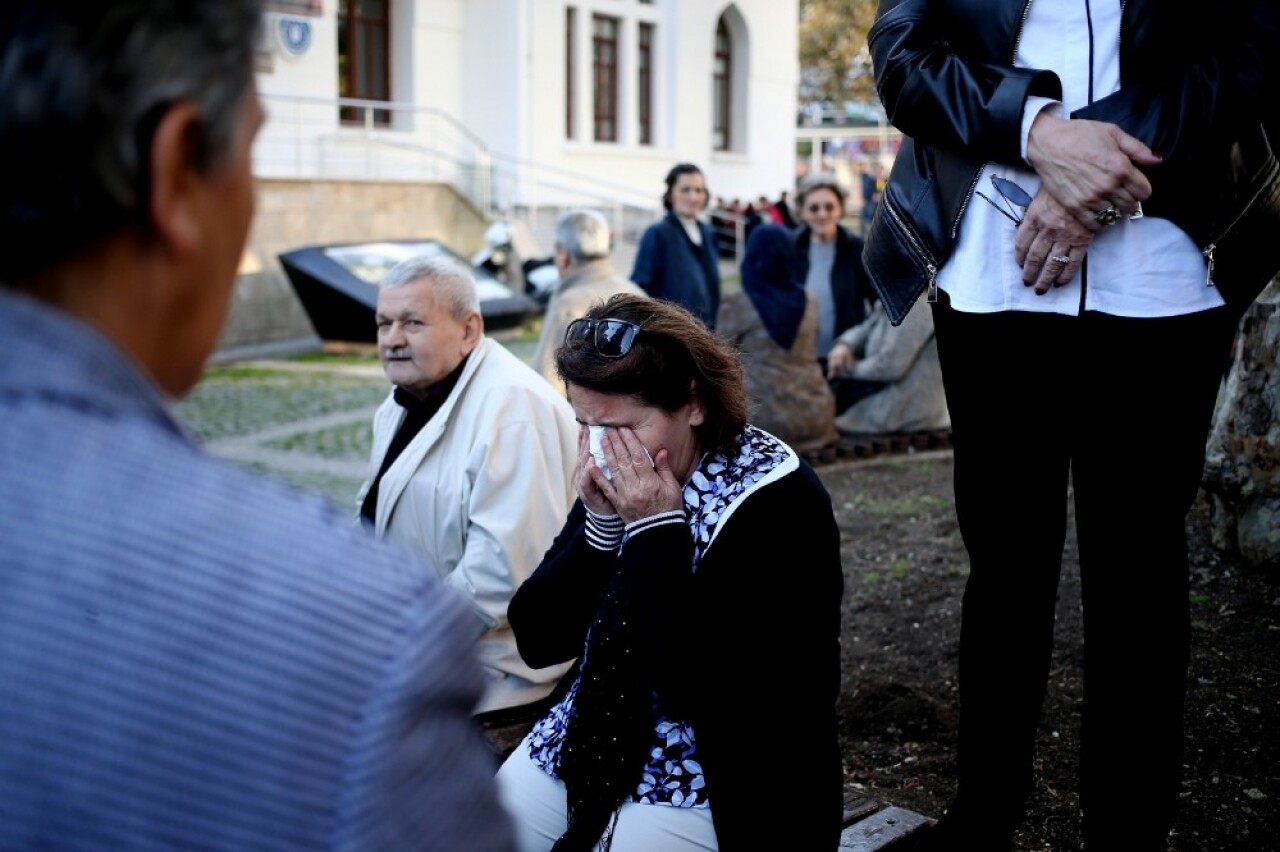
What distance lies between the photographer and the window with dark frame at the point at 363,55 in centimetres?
2391

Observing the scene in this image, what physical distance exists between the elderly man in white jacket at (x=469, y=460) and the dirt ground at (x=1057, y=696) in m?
0.92

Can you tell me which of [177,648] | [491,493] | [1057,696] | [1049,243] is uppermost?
[1049,243]

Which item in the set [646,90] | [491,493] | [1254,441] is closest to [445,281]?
[491,493]

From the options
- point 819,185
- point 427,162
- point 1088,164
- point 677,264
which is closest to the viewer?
point 1088,164

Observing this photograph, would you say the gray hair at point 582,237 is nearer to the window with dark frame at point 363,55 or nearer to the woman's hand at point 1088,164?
the woman's hand at point 1088,164

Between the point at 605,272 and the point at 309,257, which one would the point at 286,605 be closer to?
the point at 605,272

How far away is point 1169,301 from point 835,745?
987mm

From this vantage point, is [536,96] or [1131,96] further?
[536,96]

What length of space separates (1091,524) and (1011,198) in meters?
0.60

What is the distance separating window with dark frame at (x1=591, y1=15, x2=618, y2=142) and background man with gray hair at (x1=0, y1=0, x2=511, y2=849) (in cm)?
2760

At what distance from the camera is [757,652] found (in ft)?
8.30

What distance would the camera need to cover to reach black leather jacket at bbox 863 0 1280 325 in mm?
2408

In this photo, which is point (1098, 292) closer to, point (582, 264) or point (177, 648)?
point (177, 648)

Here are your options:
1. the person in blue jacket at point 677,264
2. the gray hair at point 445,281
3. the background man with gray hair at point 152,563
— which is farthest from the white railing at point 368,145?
the background man with gray hair at point 152,563
